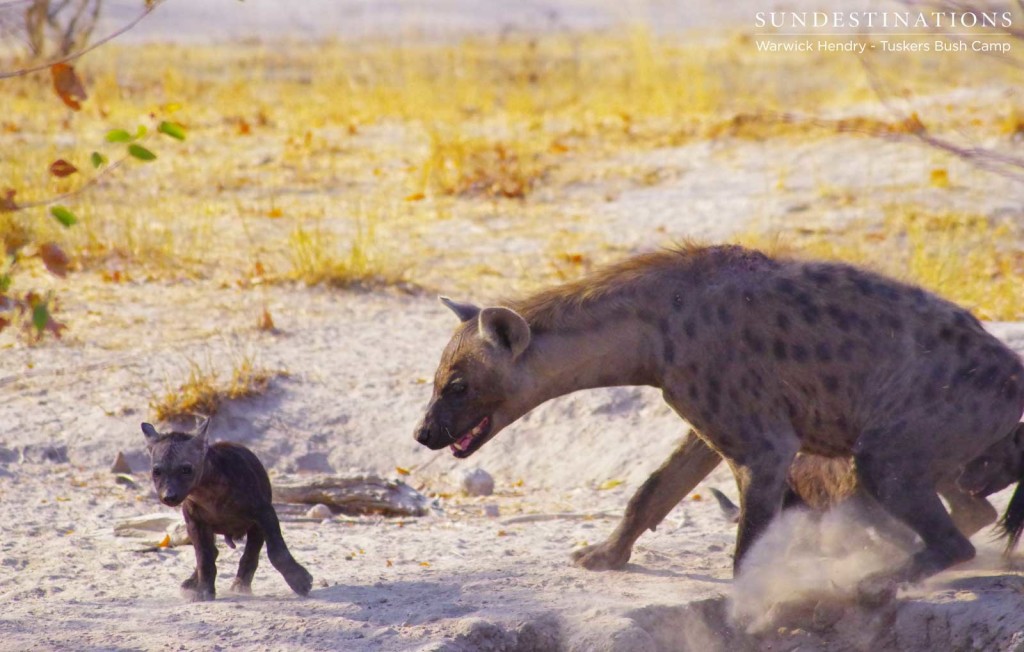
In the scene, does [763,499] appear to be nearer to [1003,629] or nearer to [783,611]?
[783,611]

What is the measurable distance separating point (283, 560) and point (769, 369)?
178cm

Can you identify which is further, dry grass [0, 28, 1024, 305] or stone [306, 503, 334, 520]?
dry grass [0, 28, 1024, 305]

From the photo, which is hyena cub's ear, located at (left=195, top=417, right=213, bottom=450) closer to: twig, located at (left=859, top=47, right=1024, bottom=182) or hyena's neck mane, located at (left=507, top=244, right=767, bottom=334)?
hyena's neck mane, located at (left=507, top=244, right=767, bottom=334)

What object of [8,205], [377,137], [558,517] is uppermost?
[8,205]

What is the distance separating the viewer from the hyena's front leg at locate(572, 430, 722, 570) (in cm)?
523

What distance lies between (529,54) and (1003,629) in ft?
48.0

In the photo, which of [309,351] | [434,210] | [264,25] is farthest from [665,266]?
[264,25]

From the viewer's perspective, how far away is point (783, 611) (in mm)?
4824

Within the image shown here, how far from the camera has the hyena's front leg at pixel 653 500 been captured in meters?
5.23

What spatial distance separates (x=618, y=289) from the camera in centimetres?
492

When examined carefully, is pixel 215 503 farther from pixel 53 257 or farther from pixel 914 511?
pixel 914 511

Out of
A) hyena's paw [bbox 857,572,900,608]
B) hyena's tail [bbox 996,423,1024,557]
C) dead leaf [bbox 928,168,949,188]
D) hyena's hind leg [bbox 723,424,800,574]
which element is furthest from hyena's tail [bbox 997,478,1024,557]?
dead leaf [bbox 928,168,949,188]

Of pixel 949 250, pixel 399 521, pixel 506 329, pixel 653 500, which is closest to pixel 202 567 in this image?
pixel 506 329

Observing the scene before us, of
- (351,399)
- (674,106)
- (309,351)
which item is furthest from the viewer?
(674,106)
